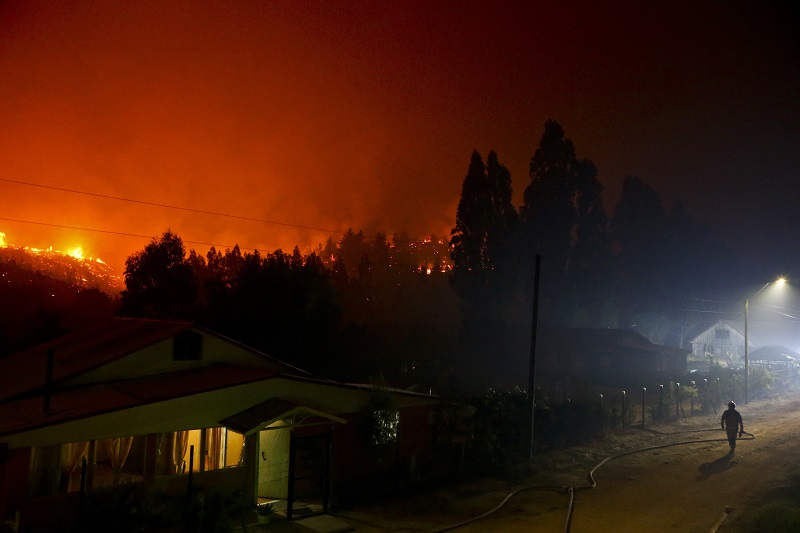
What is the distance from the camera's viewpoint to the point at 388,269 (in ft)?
397

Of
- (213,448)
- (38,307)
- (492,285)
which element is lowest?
(213,448)

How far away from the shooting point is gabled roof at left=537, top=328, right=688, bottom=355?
49.4 m

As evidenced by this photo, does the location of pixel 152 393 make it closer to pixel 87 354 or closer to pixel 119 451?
pixel 119 451

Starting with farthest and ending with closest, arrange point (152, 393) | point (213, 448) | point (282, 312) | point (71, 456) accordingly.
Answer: point (282, 312)
point (213, 448)
point (152, 393)
point (71, 456)

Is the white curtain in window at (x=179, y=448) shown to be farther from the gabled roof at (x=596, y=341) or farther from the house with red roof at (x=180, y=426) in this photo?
the gabled roof at (x=596, y=341)

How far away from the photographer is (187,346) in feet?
59.0

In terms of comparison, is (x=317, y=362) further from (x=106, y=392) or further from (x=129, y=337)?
(x=106, y=392)

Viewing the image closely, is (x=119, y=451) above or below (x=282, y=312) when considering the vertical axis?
below

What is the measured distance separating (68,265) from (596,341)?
4016 inches

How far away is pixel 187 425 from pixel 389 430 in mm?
5818

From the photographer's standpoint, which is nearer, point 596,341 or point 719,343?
point 596,341

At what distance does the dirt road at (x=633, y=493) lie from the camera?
14266 mm

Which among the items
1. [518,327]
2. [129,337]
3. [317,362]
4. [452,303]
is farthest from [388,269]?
[129,337]

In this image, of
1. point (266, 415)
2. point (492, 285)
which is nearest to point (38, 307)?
point (492, 285)
